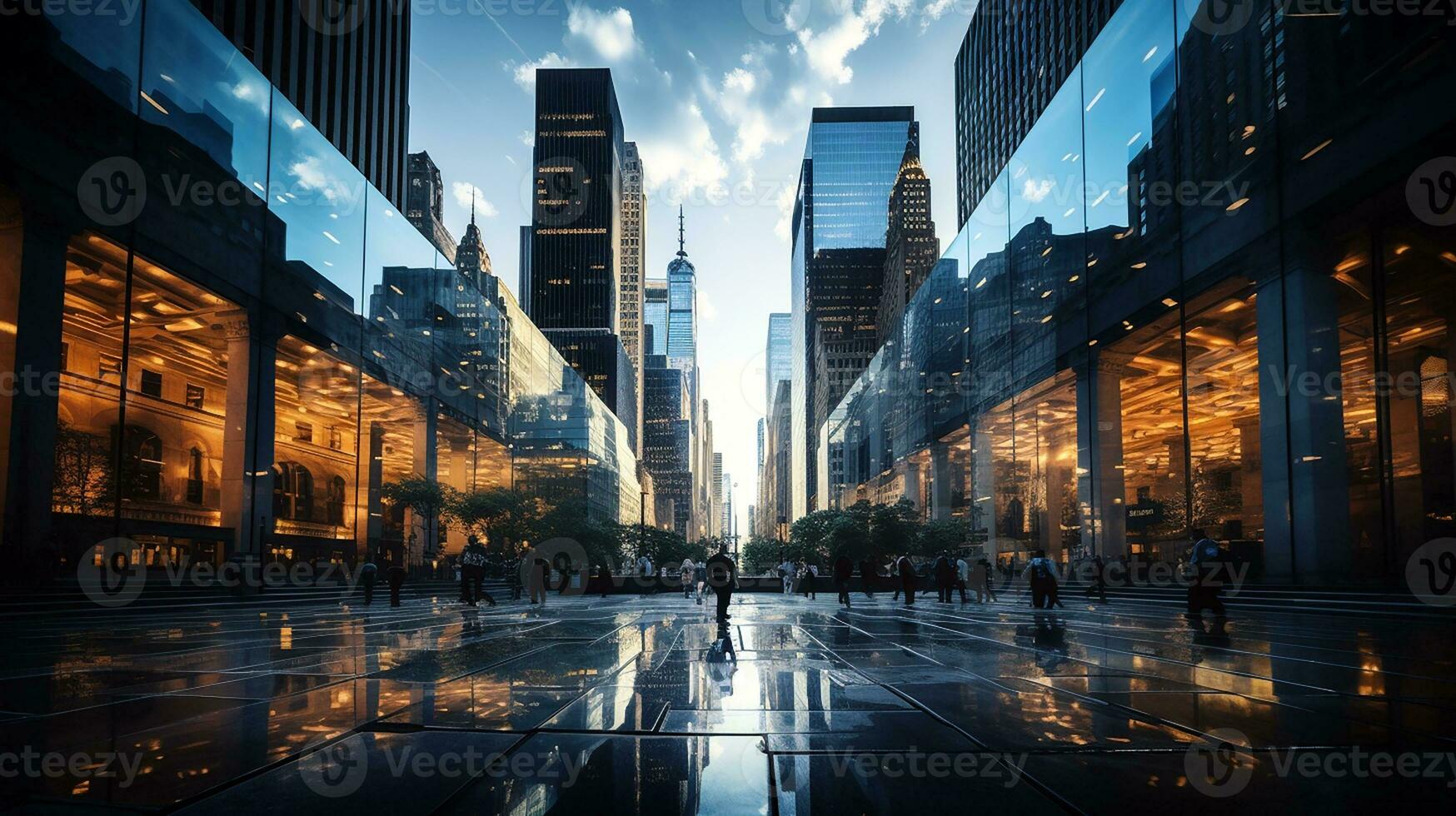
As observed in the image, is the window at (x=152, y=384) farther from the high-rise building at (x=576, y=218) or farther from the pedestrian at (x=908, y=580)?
the high-rise building at (x=576, y=218)

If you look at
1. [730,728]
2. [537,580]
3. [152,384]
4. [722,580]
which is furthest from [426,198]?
[730,728]

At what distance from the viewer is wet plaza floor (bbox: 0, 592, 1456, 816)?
3572mm

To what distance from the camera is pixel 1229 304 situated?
2467 cm

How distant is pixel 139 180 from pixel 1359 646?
27.8 metres

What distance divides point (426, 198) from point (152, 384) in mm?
144245

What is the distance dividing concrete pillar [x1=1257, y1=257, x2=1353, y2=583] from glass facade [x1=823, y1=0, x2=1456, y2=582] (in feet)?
0.17

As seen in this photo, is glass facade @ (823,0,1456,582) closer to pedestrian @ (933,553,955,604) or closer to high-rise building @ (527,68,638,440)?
pedestrian @ (933,553,955,604)

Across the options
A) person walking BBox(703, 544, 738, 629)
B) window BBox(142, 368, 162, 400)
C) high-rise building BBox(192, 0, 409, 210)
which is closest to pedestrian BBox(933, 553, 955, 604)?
person walking BBox(703, 544, 738, 629)

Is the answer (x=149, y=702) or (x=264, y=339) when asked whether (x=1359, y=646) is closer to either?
(x=149, y=702)

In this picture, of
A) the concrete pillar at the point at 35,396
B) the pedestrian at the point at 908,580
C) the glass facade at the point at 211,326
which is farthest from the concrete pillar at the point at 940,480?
the concrete pillar at the point at 35,396

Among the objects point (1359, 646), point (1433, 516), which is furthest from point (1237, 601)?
point (1359, 646)

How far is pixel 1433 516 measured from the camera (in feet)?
78.0

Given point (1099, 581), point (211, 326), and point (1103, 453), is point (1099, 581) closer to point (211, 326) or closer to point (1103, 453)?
point (1103, 453)

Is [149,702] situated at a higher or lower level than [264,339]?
lower
